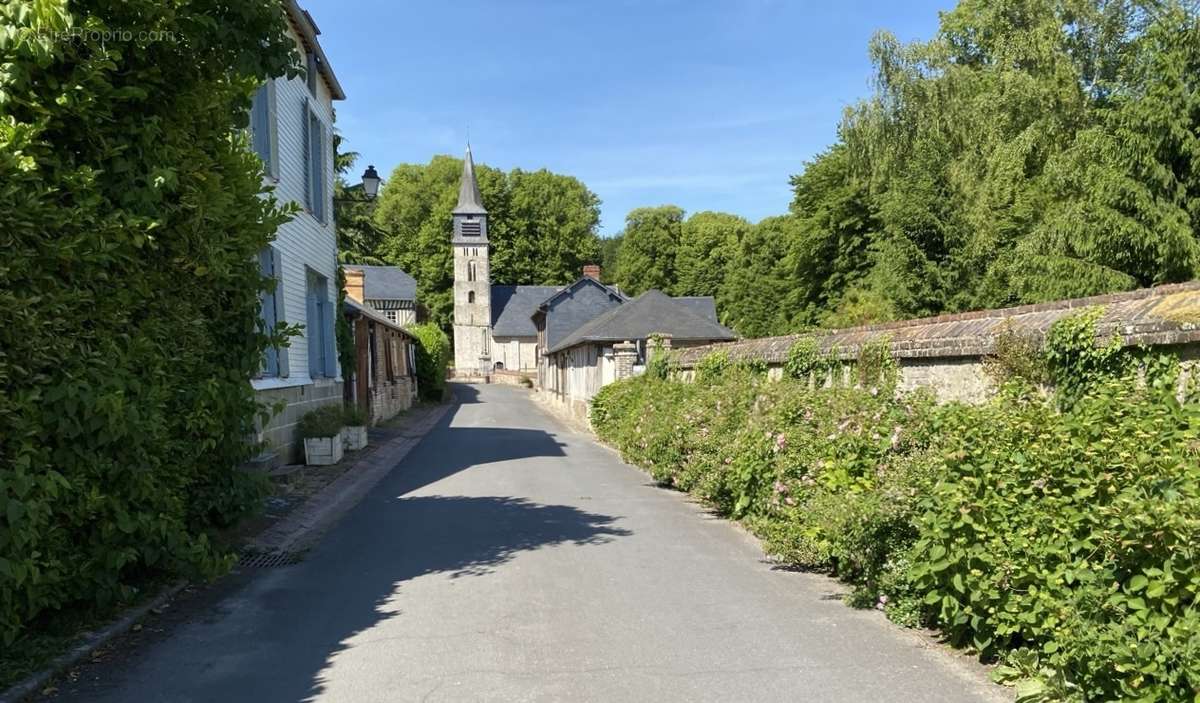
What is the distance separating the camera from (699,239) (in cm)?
7869

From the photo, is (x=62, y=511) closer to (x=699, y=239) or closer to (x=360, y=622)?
(x=360, y=622)

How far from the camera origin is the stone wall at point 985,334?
4.74 m

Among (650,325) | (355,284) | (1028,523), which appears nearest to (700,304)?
(650,325)

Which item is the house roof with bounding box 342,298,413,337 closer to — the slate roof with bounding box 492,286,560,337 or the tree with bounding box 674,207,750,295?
the slate roof with bounding box 492,286,560,337

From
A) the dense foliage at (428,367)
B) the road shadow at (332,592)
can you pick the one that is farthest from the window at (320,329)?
the dense foliage at (428,367)

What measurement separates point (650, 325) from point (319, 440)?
56.8ft

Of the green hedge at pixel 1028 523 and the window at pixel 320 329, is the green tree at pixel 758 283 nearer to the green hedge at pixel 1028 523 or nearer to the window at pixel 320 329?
the window at pixel 320 329

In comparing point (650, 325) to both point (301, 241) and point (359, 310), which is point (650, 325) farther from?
point (301, 241)

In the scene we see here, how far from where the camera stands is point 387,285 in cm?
6831

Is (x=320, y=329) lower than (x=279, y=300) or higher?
lower

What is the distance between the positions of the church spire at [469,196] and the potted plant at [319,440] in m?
60.5

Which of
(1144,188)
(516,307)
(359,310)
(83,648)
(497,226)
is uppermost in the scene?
(497,226)

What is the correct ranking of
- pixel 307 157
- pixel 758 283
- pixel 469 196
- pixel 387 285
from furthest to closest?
pixel 469 196
pixel 387 285
pixel 758 283
pixel 307 157

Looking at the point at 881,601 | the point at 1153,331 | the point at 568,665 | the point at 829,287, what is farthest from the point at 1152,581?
the point at 829,287
